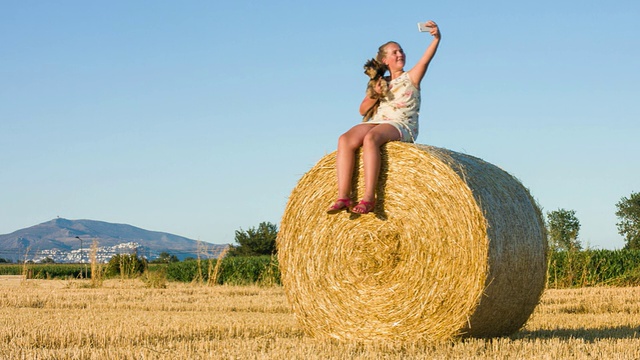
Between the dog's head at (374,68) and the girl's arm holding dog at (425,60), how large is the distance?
279mm

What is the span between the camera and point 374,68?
727cm

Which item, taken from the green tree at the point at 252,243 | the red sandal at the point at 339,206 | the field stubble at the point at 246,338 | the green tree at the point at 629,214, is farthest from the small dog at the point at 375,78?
the green tree at the point at 629,214

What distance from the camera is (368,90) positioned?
7273 mm

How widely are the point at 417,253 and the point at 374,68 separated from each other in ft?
5.72

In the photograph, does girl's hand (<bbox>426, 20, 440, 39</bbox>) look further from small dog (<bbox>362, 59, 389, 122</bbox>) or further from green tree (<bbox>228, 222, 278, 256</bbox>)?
green tree (<bbox>228, 222, 278, 256</bbox>)

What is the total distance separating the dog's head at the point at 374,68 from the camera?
7.24m

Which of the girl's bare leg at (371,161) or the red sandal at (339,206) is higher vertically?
the girl's bare leg at (371,161)

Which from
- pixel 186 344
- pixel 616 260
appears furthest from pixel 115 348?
pixel 616 260

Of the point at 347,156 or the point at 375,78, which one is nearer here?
the point at 347,156

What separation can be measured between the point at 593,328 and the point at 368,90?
358cm

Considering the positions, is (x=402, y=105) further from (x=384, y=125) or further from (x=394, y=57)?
(x=394, y=57)

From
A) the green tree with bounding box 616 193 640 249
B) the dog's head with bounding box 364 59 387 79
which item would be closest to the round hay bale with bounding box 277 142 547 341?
the dog's head with bounding box 364 59 387 79

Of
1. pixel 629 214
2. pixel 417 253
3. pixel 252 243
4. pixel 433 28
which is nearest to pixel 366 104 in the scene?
pixel 433 28

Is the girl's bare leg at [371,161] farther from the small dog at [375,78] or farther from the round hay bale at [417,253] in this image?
the small dog at [375,78]
